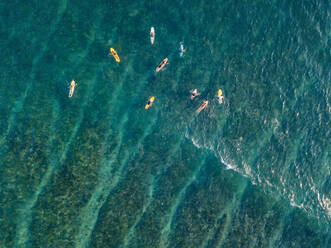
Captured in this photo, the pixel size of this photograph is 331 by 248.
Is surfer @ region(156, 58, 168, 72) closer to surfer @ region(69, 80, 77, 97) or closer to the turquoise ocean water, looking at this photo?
the turquoise ocean water

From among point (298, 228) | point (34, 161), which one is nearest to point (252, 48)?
point (298, 228)

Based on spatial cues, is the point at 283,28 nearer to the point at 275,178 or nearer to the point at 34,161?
the point at 275,178

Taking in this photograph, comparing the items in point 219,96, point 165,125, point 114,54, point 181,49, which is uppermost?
point 114,54

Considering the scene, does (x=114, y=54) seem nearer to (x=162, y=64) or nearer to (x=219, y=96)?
(x=162, y=64)

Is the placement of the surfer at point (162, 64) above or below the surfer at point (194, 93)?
above

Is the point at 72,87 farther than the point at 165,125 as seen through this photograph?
No

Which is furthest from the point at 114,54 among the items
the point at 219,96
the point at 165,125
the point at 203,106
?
the point at 219,96

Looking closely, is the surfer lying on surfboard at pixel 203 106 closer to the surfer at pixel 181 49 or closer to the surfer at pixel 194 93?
the surfer at pixel 194 93

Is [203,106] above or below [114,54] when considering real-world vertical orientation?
below

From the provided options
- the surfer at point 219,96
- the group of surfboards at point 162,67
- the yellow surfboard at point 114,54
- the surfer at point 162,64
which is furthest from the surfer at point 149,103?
the surfer at point 219,96
